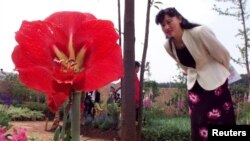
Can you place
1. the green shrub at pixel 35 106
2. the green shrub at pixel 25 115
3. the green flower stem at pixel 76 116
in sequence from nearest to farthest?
the green flower stem at pixel 76 116 → the green shrub at pixel 25 115 → the green shrub at pixel 35 106

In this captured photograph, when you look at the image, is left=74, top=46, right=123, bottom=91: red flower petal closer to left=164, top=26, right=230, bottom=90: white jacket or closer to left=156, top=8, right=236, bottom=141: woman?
left=156, top=8, right=236, bottom=141: woman

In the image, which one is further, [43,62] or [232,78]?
[232,78]

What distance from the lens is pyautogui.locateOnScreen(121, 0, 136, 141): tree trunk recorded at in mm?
3607

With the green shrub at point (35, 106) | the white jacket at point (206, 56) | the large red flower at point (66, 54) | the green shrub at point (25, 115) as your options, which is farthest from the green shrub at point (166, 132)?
the large red flower at point (66, 54)

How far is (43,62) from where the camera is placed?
60 centimetres

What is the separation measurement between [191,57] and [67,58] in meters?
2.00

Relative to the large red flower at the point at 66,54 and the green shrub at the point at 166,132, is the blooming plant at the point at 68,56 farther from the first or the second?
the green shrub at the point at 166,132

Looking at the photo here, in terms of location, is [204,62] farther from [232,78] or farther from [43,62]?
[43,62]

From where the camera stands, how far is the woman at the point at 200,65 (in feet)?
8.06

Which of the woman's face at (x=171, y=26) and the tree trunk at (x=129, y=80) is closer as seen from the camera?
the woman's face at (x=171, y=26)

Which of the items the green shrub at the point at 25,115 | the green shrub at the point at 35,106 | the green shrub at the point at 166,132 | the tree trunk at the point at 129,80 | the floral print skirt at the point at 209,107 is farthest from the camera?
the green shrub at the point at 35,106

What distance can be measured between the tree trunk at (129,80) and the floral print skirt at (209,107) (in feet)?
3.15

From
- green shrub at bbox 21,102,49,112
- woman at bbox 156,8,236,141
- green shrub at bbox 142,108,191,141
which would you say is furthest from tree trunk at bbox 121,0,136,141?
green shrub at bbox 21,102,49,112

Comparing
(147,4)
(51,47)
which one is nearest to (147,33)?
(147,4)
